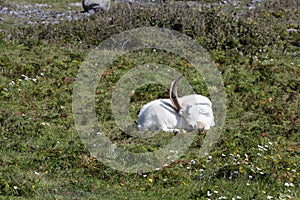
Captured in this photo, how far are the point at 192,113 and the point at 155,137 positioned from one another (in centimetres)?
108

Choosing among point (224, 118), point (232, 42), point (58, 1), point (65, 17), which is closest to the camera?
point (224, 118)

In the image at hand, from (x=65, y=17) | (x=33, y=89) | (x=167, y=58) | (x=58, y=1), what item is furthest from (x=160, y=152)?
(x=58, y=1)

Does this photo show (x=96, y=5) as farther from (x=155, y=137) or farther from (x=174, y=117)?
(x=155, y=137)

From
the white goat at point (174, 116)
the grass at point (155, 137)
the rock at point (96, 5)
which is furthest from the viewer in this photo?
the rock at point (96, 5)

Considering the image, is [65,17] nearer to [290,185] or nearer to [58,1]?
[58,1]

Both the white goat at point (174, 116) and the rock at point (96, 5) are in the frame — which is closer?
the white goat at point (174, 116)

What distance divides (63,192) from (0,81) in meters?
6.61

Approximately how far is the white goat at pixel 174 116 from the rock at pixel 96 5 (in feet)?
38.1

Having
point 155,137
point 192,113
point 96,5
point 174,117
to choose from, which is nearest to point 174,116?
point 174,117

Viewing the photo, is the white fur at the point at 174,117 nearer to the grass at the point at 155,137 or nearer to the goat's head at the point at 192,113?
the goat's head at the point at 192,113

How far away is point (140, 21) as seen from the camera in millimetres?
20016

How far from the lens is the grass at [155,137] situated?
938 centimetres

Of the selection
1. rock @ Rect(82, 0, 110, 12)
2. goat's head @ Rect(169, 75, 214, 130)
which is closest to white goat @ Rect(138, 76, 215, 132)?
goat's head @ Rect(169, 75, 214, 130)

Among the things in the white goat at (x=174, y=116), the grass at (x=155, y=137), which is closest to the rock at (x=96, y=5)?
the grass at (x=155, y=137)
